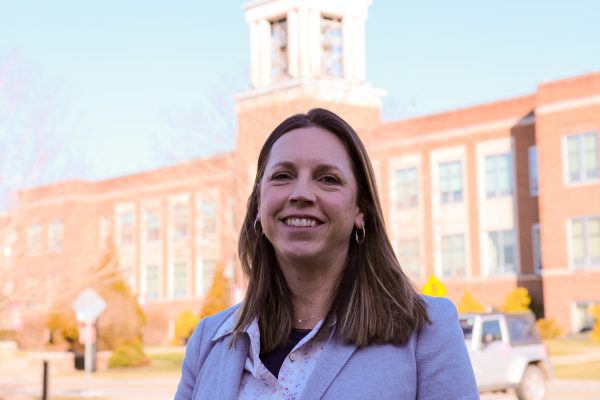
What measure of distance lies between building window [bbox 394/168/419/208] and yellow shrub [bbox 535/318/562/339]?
9558 millimetres

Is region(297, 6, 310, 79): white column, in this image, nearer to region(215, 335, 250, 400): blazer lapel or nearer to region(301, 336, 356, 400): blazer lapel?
region(215, 335, 250, 400): blazer lapel

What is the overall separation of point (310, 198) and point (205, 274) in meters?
Result: 57.9

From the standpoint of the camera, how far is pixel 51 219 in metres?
18.0

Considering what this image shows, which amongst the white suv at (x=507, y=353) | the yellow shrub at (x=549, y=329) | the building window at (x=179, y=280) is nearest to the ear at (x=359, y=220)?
the white suv at (x=507, y=353)

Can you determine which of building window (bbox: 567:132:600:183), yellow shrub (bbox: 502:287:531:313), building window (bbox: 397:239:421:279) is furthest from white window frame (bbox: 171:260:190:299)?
building window (bbox: 567:132:600:183)

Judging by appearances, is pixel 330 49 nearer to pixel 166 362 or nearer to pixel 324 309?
pixel 166 362

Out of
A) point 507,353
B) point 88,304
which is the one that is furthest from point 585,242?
point 88,304

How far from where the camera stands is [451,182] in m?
49.0

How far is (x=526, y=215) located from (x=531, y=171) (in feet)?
6.76

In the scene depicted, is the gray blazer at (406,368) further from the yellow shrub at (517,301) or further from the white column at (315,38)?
the white column at (315,38)

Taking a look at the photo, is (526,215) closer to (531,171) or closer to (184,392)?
(531,171)

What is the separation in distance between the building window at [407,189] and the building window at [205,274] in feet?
46.9

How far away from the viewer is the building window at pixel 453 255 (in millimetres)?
48375

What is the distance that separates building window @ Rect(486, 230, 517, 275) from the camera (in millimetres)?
46344
